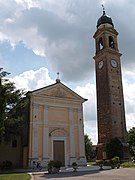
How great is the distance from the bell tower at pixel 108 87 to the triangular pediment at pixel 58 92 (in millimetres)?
7046

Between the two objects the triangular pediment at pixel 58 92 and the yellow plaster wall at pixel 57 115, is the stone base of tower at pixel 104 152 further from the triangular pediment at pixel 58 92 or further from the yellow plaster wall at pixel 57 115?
the yellow plaster wall at pixel 57 115

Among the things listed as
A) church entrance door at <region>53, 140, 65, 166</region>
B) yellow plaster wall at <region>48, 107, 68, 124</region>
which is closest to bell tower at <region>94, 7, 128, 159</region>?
yellow plaster wall at <region>48, 107, 68, 124</region>

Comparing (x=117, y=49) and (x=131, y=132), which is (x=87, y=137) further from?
(x=117, y=49)

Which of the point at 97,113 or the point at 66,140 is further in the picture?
the point at 97,113

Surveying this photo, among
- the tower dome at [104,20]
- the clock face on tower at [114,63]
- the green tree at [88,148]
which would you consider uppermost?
the tower dome at [104,20]

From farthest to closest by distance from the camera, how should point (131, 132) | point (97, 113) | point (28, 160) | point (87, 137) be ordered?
point (87, 137)
point (131, 132)
point (97, 113)
point (28, 160)

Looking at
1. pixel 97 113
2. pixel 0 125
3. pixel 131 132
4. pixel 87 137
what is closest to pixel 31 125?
pixel 0 125

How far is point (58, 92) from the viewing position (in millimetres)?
29047

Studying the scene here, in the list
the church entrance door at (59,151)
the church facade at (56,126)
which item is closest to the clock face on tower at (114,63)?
the church facade at (56,126)

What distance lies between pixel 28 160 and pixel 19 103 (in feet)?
20.8

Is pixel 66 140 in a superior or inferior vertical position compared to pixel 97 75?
inferior

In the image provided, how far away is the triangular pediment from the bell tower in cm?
705

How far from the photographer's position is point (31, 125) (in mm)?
26000

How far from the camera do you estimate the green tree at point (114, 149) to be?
31642mm
